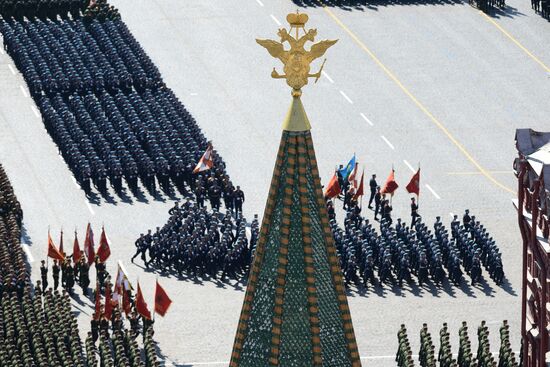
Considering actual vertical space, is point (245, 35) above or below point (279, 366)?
above

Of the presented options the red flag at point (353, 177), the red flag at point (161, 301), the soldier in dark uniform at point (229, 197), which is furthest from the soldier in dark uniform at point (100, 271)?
the red flag at point (353, 177)

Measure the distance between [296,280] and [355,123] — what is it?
2595 inches

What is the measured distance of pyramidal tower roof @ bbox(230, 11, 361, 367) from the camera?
44.5 meters

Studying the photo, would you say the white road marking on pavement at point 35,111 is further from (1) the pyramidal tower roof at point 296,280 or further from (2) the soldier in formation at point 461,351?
(1) the pyramidal tower roof at point 296,280

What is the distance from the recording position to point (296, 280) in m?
44.6

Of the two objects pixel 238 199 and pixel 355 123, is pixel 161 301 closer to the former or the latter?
pixel 238 199

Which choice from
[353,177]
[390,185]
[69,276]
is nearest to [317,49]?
[69,276]

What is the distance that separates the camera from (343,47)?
12106cm

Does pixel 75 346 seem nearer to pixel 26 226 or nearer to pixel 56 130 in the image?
pixel 26 226

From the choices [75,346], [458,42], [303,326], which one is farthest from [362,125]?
[303,326]

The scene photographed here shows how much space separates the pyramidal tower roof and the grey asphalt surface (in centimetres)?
3691

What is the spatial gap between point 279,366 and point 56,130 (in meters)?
61.0

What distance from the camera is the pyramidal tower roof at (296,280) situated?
146ft

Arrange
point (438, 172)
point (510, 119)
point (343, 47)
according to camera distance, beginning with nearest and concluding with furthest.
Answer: point (438, 172) → point (510, 119) → point (343, 47)
